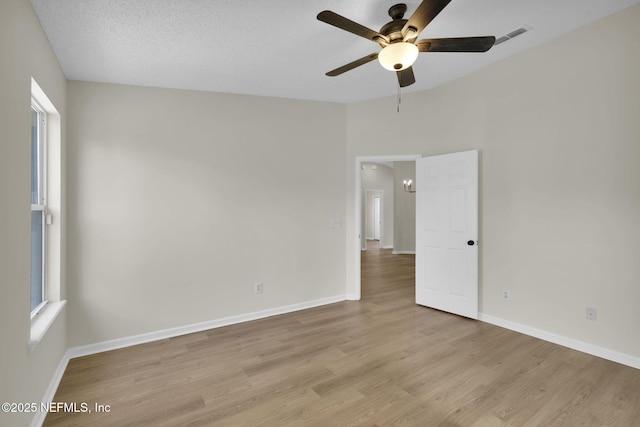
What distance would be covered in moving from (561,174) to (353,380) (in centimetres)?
271

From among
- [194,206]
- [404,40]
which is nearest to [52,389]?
[194,206]

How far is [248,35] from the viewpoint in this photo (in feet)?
8.42

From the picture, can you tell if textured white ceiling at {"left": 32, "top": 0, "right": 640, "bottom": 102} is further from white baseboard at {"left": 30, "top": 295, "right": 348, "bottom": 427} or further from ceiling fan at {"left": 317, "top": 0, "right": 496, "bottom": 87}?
white baseboard at {"left": 30, "top": 295, "right": 348, "bottom": 427}

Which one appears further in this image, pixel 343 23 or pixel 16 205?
pixel 343 23

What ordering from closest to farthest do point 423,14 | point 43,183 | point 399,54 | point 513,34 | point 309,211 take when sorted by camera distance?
1. point 423,14
2. point 399,54
3. point 43,183
4. point 513,34
5. point 309,211

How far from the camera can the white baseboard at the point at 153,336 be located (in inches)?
96.3

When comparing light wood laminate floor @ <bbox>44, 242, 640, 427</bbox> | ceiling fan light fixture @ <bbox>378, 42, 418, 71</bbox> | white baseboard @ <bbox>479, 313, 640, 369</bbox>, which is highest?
ceiling fan light fixture @ <bbox>378, 42, 418, 71</bbox>

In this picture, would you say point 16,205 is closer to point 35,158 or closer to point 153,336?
point 35,158

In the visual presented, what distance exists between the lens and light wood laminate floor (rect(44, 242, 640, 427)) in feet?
6.75

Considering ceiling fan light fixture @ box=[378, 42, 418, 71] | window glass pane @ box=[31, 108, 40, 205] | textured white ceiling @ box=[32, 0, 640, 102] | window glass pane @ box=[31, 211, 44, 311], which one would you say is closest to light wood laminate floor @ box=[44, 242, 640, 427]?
window glass pane @ box=[31, 211, 44, 311]

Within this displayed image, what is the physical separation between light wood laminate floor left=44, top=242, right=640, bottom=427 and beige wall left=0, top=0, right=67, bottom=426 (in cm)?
59

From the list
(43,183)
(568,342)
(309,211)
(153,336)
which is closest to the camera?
(43,183)

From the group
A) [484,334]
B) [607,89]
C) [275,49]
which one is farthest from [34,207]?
[607,89]

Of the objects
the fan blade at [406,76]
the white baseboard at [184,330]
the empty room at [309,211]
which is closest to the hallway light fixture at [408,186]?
the empty room at [309,211]
